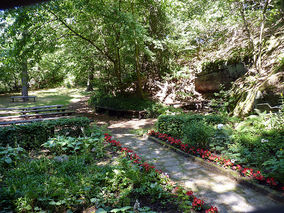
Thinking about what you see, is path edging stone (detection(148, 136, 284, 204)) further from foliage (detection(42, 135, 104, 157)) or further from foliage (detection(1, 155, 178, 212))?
foliage (detection(42, 135, 104, 157))

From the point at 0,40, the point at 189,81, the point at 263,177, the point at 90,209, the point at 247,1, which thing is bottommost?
the point at 90,209

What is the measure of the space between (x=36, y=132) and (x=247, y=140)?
5980 millimetres

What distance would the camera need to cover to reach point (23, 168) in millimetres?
4219

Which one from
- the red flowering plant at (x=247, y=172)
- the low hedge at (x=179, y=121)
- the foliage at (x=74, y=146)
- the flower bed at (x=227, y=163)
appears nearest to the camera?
the flower bed at (x=227, y=163)

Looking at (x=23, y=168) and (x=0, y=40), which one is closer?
(x=23, y=168)

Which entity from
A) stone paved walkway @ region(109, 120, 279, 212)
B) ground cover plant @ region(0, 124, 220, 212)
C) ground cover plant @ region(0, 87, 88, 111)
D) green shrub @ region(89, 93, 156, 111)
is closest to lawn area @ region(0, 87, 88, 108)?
ground cover plant @ region(0, 87, 88, 111)

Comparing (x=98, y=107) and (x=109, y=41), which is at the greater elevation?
(x=109, y=41)

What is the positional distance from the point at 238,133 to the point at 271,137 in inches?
33.0

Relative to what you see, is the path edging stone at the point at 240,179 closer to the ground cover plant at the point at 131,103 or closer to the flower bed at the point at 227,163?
the flower bed at the point at 227,163

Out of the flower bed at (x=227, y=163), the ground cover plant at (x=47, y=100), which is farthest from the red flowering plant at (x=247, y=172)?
the ground cover plant at (x=47, y=100)

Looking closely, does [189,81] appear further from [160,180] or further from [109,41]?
[160,180]

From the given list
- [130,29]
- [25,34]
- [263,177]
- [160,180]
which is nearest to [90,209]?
[160,180]

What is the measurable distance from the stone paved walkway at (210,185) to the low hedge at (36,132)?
258cm

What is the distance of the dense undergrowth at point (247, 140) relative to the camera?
389 centimetres
